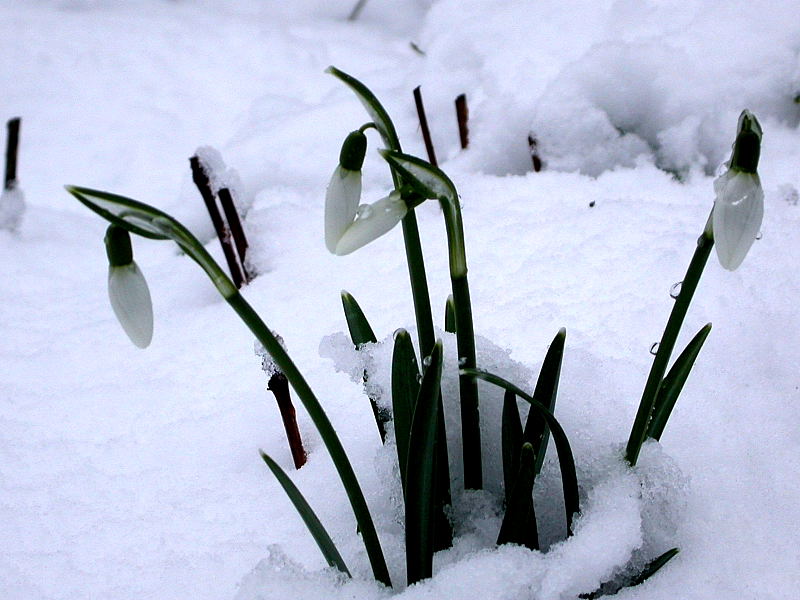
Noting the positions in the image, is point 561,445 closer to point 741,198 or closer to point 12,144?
point 741,198

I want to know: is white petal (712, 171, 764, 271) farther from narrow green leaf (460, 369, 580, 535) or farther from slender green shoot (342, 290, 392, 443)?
slender green shoot (342, 290, 392, 443)

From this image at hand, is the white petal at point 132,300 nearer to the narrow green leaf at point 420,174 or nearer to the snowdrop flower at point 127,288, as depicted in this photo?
the snowdrop flower at point 127,288

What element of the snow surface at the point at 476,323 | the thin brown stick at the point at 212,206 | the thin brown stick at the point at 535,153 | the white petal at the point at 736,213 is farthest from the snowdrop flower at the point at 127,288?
the thin brown stick at the point at 535,153

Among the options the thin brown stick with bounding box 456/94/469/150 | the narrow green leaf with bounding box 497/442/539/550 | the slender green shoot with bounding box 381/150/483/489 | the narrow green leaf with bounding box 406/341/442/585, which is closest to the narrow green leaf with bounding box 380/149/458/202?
the slender green shoot with bounding box 381/150/483/489

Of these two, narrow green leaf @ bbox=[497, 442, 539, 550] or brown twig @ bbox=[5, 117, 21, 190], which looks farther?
brown twig @ bbox=[5, 117, 21, 190]

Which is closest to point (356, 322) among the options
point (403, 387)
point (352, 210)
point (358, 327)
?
point (358, 327)
